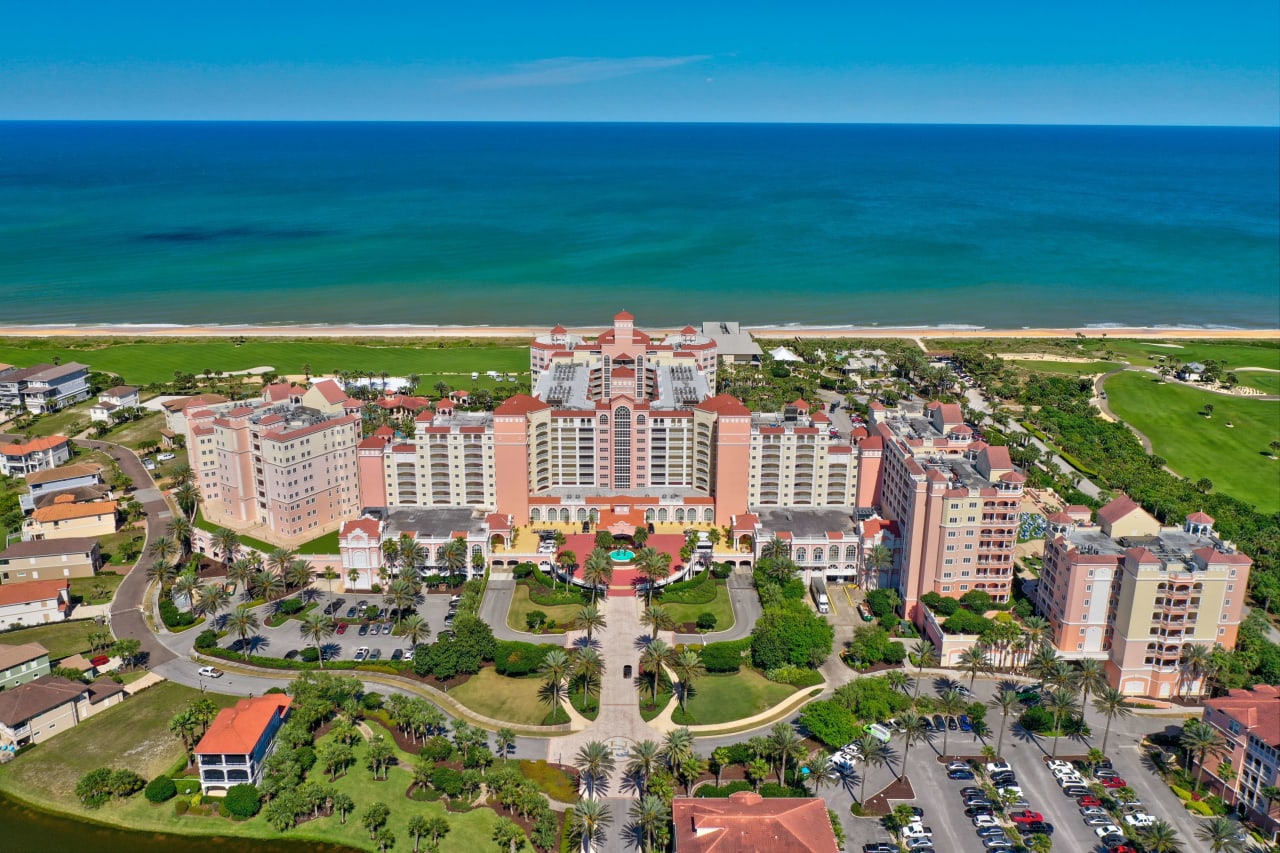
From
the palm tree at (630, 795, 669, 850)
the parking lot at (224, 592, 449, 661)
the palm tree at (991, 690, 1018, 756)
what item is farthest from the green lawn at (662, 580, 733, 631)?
the palm tree at (630, 795, 669, 850)

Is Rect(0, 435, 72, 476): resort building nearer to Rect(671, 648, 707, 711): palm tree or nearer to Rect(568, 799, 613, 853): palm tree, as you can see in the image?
Rect(671, 648, 707, 711): palm tree

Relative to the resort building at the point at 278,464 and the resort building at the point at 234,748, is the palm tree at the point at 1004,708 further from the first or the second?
the resort building at the point at 278,464

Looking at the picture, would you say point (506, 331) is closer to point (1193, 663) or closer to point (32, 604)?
point (32, 604)

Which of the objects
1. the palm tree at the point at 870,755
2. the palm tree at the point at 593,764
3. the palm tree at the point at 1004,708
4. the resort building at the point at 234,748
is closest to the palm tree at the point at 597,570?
the palm tree at the point at 593,764

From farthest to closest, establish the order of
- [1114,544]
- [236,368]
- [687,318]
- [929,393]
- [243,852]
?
[687,318], [236,368], [929,393], [1114,544], [243,852]

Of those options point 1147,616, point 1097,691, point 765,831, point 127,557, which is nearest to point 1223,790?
point 1097,691

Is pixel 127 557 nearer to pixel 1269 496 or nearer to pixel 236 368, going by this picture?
pixel 236 368
